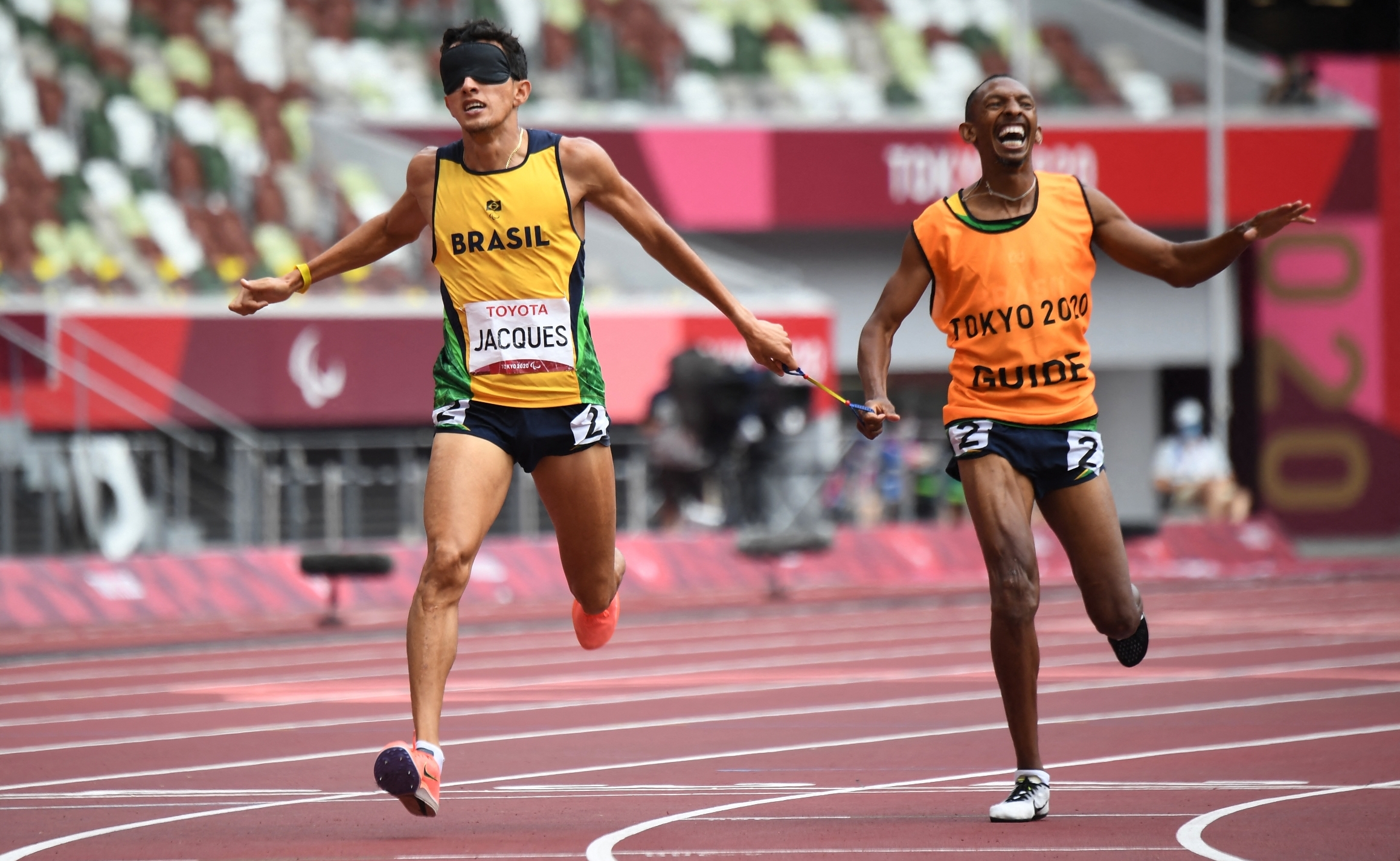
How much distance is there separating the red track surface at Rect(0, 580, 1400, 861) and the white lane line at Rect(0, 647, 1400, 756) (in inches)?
1.7

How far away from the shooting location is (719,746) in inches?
357

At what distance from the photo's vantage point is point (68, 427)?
20891 millimetres

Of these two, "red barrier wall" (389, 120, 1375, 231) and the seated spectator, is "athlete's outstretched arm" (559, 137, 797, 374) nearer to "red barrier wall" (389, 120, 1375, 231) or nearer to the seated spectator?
the seated spectator

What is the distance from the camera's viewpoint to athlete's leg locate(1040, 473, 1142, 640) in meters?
6.98

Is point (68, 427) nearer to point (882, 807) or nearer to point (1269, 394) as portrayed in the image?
point (882, 807)

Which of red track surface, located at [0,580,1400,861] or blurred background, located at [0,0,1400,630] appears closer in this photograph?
red track surface, located at [0,580,1400,861]

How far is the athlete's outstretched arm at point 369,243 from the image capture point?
698 cm

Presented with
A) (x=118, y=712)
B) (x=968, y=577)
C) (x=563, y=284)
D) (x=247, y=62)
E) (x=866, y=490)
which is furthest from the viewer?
(x=247, y=62)

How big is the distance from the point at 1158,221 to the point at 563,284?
25.7 meters

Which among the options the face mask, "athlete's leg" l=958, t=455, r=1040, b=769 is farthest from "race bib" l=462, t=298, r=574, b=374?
"athlete's leg" l=958, t=455, r=1040, b=769

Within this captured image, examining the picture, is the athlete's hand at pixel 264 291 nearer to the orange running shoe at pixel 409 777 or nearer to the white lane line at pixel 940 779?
the orange running shoe at pixel 409 777

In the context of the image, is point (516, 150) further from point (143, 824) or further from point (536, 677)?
point (536, 677)

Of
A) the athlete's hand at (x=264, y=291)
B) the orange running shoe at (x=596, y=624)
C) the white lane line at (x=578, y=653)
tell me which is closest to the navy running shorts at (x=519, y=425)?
the athlete's hand at (x=264, y=291)

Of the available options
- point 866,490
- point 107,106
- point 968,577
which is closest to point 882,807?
point 968,577
